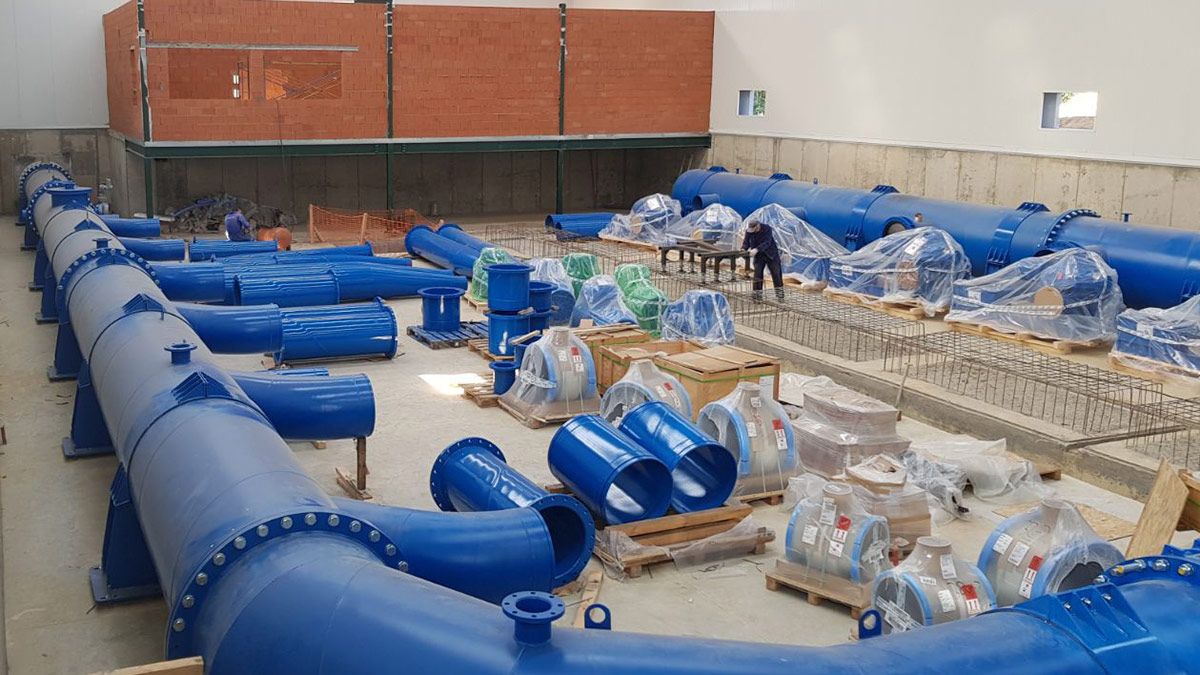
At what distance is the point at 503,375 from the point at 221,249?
762 centimetres

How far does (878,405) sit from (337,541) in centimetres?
618

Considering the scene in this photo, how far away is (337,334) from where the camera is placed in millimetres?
12258

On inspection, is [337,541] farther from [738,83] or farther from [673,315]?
[738,83]

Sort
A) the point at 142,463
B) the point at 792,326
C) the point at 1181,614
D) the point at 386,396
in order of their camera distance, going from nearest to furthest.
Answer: the point at 1181,614
the point at 142,463
the point at 386,396
the point at 792,326

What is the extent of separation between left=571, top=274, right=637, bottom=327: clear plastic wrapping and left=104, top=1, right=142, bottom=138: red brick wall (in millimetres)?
11288

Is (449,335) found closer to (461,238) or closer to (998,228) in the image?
(461,238)

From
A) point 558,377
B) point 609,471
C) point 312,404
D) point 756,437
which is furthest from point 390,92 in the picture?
point 609,471

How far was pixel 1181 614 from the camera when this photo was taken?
329 centimetres

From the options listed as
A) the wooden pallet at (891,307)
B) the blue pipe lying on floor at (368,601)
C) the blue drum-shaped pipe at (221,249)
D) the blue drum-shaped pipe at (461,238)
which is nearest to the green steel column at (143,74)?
the blue drum-shaped pipe at (221,249)

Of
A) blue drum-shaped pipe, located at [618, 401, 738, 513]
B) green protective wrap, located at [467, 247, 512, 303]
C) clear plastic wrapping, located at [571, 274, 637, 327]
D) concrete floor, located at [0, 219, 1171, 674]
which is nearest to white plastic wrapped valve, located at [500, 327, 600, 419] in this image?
concrete floor, located at [0, 219, 1171, 674]

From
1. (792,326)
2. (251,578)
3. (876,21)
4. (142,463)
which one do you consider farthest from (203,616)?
(876,21)

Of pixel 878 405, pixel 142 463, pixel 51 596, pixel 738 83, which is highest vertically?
pixel 738 83

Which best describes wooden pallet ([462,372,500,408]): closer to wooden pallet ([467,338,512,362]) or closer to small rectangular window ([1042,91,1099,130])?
wooden pallet ([467,338,512,362])

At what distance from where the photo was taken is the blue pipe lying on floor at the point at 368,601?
3.14 meters
